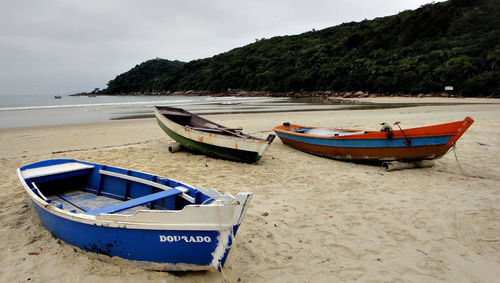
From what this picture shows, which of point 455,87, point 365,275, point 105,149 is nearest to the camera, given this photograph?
point 365,275

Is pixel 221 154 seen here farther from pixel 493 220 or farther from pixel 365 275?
pixel 493 220

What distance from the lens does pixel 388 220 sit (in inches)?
160

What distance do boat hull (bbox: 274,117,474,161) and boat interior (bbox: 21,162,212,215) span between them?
198 inches

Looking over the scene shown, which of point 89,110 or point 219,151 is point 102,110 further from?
point 219,151

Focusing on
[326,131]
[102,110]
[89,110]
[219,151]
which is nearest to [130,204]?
[219,151]

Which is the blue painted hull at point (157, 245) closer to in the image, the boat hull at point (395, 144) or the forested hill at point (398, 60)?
the boat hull at point (395, 144)

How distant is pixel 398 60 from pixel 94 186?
49871 millimetres

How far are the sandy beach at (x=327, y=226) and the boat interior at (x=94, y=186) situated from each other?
0.50 metres

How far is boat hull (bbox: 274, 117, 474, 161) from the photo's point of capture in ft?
19.1

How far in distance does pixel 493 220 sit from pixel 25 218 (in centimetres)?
717

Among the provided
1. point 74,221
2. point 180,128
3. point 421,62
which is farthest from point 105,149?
point 421,62

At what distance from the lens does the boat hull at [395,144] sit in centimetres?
→ 583

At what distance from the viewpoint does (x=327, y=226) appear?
3.91 meters

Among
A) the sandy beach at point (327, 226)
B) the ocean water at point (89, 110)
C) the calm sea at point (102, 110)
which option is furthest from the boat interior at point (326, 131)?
the ocean water at point (89, 110)
